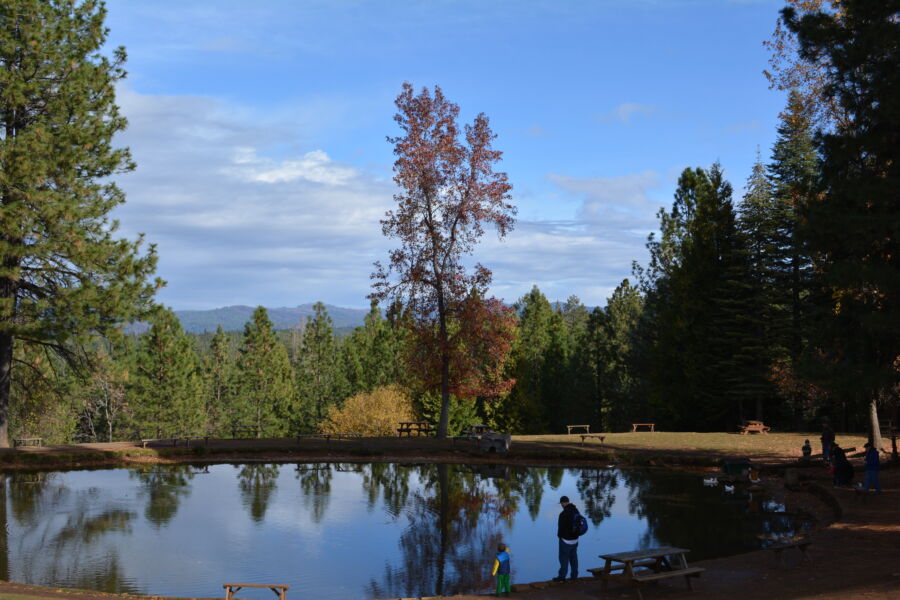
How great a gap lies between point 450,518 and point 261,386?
59.0 m

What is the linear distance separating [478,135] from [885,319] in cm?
2415

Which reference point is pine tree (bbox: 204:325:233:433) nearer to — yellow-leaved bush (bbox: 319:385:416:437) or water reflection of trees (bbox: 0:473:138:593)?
yellow-leaved bush (bbox: 319:385:416:437)

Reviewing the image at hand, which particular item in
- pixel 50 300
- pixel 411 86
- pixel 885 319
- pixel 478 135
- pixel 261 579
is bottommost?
pixel 261 579

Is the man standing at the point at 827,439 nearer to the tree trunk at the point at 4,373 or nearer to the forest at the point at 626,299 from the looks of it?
the forest at the point at 626,299

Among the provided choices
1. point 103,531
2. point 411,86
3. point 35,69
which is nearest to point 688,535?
point 103,531

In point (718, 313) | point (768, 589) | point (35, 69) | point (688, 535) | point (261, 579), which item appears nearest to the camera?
point (768, 589)

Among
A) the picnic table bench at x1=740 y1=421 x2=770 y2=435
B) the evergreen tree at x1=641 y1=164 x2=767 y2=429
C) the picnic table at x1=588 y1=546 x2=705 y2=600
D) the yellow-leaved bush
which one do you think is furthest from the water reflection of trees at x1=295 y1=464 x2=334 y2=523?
the evergreen tree at x1=641 y1=164 x2=767 y2=429

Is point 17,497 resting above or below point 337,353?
below

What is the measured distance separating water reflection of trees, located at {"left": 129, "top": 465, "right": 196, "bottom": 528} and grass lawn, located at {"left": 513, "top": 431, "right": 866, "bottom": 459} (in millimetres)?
17098

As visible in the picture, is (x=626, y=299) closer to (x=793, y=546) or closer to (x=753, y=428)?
(x=753, y=428)

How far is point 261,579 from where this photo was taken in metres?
15.6

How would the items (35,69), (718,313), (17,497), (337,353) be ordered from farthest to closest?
1. (337,353)
2. (718,313)
3. (35,69)
4. (17,497)

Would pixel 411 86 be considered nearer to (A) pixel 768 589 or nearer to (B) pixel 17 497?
(B) pixel 17 497

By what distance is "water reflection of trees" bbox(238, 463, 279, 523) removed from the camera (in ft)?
75.9
